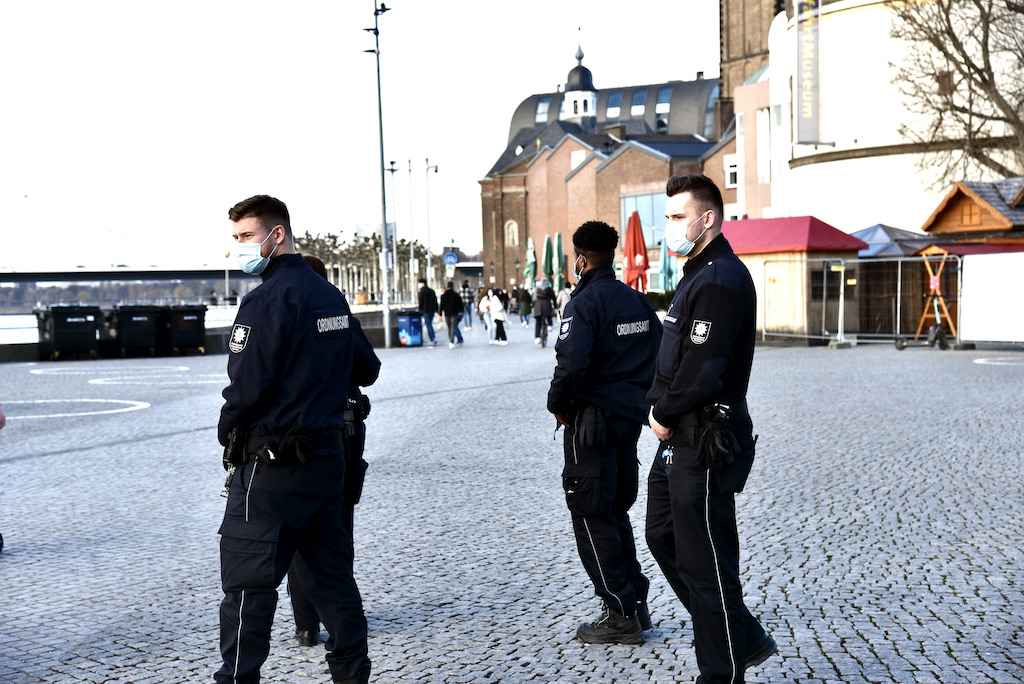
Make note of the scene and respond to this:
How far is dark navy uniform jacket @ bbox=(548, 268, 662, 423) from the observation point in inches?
187

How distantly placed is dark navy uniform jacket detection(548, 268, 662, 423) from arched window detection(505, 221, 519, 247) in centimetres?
9105

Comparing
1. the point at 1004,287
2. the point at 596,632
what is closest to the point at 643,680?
the point at 596,632

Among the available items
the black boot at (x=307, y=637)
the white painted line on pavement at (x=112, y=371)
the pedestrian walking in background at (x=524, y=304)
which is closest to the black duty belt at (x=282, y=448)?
the black boot at (x=307, y=637)

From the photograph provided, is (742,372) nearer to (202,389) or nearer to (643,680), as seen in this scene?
(643,680)

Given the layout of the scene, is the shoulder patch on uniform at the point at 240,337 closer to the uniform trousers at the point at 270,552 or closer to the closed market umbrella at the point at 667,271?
the uniform trousers at the point at 270,552

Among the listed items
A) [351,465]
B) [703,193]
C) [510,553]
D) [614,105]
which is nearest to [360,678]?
[351,465]

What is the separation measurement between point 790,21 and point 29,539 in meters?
37.6

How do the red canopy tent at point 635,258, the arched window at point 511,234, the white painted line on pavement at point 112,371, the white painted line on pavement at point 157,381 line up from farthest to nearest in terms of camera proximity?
1. the arched window at point 511,234
2. the red canopy tent at point 635,258
3. the white painted line on pavement at point 112,371
4. the white painted line on pavement at point 157,381

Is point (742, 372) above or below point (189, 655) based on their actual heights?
above

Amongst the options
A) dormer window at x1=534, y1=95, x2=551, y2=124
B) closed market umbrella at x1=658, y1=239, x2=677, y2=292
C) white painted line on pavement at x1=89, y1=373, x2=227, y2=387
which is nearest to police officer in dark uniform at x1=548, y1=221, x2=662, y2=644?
white painted line on pavement at x1=89, y1=373, x2=227, y2=387

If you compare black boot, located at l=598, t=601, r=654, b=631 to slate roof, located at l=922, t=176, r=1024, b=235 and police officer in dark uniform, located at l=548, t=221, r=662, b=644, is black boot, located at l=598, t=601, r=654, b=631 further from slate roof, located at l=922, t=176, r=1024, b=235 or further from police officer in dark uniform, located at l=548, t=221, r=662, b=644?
slate roof, located at l=922, t=176, r=1024, b=235

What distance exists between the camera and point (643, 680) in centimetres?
430

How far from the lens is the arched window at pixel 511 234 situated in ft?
315

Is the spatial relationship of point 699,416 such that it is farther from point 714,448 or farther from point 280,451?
point 280,451
